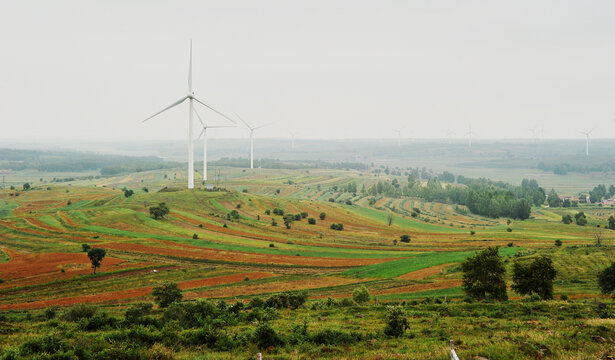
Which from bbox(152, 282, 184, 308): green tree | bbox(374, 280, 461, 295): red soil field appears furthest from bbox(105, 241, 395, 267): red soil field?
bbox(152, 282, 184, 308): green tree

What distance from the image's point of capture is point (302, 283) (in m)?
71.8

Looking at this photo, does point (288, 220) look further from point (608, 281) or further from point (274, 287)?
point (608, 281)

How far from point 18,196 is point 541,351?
701 ft

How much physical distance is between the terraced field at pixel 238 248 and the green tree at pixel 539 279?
9123 mm

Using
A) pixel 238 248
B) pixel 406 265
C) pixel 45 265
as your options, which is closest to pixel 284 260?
pixel 238 248

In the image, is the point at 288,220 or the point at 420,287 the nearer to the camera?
the point at 420,287

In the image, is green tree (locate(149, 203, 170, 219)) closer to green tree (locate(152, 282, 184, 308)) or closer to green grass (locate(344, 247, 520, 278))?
green grass (locate(344, 247, 520, 278))

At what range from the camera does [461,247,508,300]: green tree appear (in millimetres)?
48844

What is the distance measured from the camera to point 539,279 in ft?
162

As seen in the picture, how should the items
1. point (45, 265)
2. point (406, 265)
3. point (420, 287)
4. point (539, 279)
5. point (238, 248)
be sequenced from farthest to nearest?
point (238, 248), point (406, 265), point (45, 265), point (420, 287), point (539, 279)

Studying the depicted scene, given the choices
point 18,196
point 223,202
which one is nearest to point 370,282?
point 223,202

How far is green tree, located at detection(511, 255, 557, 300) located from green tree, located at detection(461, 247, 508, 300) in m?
3.39

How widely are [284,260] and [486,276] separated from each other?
53453mm

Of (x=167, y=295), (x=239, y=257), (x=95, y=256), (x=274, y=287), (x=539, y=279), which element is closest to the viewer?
(x=539, y=279)
